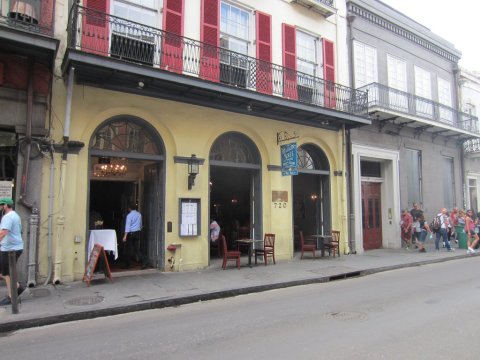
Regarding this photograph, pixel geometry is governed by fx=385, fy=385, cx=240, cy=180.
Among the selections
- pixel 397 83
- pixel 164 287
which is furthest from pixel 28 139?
pixel 397 83

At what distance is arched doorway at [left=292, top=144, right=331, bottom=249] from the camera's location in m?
13.6

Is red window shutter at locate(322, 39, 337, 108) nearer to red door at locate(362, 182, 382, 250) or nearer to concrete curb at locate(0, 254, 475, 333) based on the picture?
red door at locate(362, 182, 382, 250)

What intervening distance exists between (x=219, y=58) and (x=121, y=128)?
139 inches

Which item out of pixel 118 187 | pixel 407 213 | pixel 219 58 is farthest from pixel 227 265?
pixel 407 213

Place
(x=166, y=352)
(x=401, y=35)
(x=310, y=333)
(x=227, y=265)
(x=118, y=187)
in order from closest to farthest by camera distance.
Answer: (x=166, y=352) < (x=310, y=333) < (x=227, y=265) < (x=118, y=187) < (x=401, y=35)

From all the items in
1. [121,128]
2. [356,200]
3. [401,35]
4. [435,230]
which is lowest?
[435,230]

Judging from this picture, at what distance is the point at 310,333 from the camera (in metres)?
5.20

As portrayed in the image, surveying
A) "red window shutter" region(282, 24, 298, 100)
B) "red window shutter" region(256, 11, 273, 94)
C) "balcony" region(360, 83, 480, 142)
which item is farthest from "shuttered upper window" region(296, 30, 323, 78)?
"balcony" region(360, 83, 480, 142)

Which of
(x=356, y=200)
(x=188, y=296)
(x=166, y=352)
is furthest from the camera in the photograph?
(x=356, y=200)

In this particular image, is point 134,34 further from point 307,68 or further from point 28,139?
point 307,68

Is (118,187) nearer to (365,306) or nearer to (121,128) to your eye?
(121,128)

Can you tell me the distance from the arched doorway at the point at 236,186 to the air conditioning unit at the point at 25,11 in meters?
5.35

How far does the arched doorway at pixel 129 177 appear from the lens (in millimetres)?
9594

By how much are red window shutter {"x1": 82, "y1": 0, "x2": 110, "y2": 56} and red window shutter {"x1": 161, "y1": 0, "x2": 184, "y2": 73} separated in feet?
4.90
